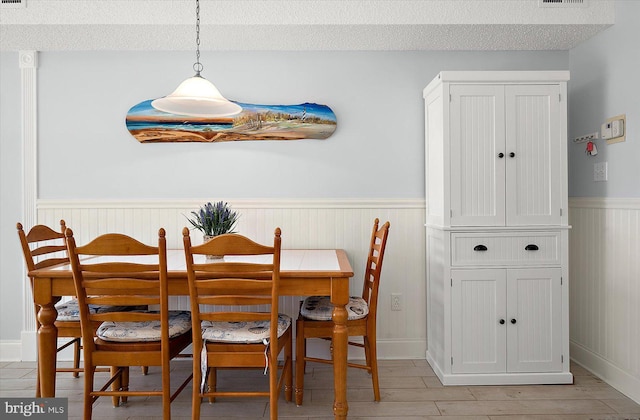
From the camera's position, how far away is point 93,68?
312cm

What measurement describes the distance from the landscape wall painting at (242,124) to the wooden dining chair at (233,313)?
1.35 m

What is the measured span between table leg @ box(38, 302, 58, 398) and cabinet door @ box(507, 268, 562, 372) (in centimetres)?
242

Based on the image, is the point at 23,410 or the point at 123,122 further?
the point at 123,122

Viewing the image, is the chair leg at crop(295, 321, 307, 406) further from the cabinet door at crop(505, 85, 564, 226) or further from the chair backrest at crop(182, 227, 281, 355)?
the cabinet door at crop(505, 85, 564, 226)

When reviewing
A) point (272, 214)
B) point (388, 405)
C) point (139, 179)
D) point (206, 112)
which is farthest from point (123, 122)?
point (388, 405)

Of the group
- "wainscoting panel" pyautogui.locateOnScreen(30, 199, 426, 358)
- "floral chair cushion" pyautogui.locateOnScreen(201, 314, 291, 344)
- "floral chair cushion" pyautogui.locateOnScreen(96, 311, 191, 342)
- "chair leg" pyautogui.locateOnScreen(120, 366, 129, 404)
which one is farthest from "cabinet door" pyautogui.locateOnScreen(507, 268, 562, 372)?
"chair leg" pyautogui.locateOnScreen(120, 366, 129, 404)

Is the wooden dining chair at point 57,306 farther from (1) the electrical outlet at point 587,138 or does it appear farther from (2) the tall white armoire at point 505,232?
(1) the electrical outlet at point 587,138

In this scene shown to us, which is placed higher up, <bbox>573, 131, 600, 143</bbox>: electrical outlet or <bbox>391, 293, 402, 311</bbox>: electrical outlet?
<bbox>573, 131, 600, 143</bbox>: electrical outlet

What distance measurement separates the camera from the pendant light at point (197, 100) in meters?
2.19

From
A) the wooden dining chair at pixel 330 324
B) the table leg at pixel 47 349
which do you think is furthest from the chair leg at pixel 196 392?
the table leg at pixel 47 349

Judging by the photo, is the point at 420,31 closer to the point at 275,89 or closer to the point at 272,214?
the point at 275,89

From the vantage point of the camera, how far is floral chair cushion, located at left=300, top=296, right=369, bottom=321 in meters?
2.36

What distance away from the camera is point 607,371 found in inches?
104

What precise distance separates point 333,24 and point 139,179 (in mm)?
1681
